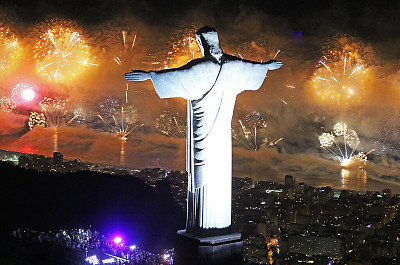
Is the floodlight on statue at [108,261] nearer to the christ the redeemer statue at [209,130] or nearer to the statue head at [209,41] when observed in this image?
the christ the redeemer statue at [209,130]

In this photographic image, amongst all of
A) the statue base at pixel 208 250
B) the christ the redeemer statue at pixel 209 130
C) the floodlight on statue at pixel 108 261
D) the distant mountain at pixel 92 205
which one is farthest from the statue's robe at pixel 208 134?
the distant mountain at pixel 92 205

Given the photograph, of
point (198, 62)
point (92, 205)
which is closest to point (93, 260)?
point (198, 62)

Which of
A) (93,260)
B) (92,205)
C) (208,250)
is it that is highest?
(208,250)

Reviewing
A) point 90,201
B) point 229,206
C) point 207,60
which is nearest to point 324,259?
point 90,201

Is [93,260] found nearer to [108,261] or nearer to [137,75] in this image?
[108,261]

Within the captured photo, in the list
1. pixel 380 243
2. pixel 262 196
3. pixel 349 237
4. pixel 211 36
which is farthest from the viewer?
pixel 262 196

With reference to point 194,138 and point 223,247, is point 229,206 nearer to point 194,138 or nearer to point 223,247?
point 223,247
